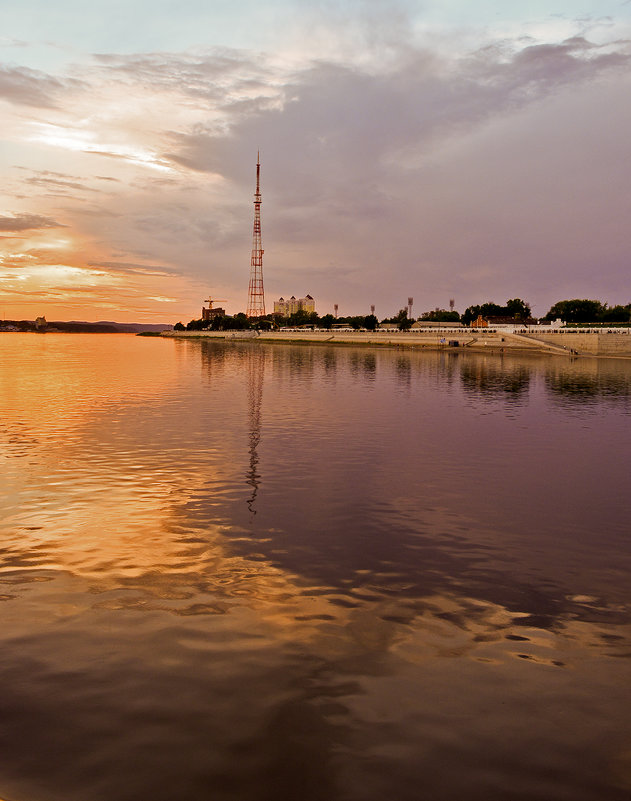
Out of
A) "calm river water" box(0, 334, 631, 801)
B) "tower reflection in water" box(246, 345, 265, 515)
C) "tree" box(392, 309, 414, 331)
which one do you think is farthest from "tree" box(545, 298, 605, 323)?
"calm river water" box(0, 334, 631, 801)

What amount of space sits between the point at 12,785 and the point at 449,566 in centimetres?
805

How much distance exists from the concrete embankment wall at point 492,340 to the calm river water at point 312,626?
85.2m

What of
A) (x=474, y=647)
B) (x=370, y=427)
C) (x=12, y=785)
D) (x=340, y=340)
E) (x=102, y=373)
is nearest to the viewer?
(x=12, y=785)

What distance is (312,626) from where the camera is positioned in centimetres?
874

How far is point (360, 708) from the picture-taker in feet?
22.5

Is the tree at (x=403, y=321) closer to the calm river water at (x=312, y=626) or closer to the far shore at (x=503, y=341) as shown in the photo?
the far shore at (x=503, y=341)

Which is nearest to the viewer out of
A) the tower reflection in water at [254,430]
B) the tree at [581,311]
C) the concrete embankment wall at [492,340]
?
the tower reflection in water at [254,430]

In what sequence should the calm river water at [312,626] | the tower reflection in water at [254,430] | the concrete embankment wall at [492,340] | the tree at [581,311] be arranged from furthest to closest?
1. the tree at [581,311]
2. the concrete embankment wall at [492,340]
3. the tower reflection in water at [254,430]
4. the calm river water at [312,626]

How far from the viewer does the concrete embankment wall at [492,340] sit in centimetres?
9644

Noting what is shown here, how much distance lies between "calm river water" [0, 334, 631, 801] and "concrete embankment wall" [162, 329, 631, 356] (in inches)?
3356

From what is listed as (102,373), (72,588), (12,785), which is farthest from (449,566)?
(102,373)

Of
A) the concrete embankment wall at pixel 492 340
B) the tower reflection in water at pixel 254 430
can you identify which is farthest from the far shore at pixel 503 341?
the tower reflection in water at pixel 254 430

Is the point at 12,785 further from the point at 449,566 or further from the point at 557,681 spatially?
the point at 449,566

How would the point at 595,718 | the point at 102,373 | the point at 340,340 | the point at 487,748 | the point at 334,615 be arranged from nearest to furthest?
the point at 487,748 < the point at 595,718 < the point at 334,615 < the point at 102,373 < the point at 340,340
